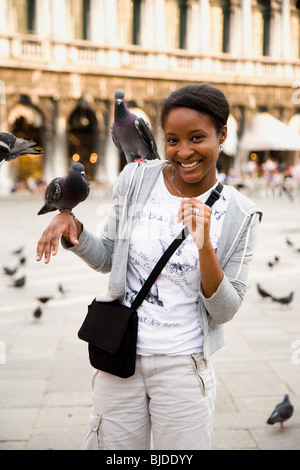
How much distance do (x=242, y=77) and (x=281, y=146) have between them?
4.31 meters

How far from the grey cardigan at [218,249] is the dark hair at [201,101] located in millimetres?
260

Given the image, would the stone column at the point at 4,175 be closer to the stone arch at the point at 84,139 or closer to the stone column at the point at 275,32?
the stone arch at the point at 84,139

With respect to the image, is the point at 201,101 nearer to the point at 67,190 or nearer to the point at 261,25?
the point at 67,190

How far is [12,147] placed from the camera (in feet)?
6.47

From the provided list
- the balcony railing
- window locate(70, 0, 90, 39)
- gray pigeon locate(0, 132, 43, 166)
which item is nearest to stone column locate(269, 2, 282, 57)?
the balcony railing

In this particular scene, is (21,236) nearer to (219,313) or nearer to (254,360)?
(254,360)

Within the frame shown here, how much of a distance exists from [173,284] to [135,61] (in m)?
24.3

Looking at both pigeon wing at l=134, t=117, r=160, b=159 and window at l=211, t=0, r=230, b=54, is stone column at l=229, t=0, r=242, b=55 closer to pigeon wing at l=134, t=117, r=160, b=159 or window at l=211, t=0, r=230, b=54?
window at l=211, t=0, r=230, b=54

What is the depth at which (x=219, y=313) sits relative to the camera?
1.75m

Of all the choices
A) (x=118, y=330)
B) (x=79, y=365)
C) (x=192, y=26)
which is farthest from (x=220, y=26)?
(x=118, y=330)

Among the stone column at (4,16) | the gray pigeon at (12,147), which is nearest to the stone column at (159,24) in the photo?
the stone column at (4,16)

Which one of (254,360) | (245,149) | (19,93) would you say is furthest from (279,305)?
(245,149)

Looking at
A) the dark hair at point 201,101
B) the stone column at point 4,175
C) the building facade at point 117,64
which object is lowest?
the stone column at point 4,175

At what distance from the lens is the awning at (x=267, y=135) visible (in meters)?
25.7
